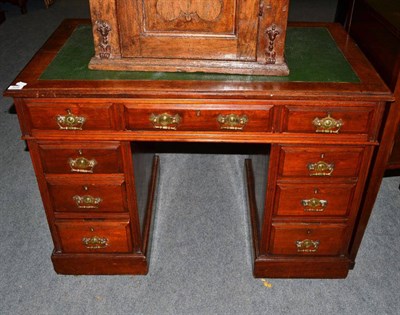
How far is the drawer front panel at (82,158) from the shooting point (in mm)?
1920

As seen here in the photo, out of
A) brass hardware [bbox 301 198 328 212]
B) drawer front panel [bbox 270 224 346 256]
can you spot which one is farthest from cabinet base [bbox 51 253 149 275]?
brass hardware [bbox 301 198 328 212]

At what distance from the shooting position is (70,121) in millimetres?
1828

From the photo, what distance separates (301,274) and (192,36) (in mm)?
1300

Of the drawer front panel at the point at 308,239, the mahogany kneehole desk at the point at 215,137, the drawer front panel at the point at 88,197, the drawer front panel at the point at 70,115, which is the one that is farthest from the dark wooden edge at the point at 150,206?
the drawer front panel at the point at 70,115

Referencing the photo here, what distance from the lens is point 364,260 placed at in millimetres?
2438

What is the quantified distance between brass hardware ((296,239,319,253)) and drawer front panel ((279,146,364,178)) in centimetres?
38

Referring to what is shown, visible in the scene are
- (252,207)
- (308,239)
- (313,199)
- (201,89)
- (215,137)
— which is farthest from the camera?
(252,207)

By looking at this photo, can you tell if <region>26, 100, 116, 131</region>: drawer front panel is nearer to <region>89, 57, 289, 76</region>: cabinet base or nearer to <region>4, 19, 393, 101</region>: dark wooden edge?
<region>4, 19, 393, 101</region>: dark wooden edge

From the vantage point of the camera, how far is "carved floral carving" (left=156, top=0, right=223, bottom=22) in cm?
179

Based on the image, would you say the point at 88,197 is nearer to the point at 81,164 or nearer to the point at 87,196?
the point at 87,196

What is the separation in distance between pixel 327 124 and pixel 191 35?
2.17 ft

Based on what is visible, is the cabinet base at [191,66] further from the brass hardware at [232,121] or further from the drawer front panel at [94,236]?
the drawer front panel at [94,236]

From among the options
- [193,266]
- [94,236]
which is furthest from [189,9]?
[193,266]

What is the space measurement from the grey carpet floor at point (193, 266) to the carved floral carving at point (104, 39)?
3.66 ft
